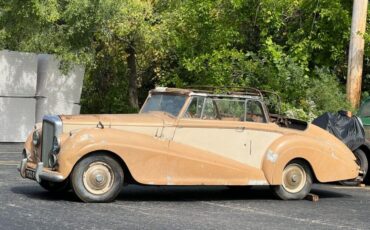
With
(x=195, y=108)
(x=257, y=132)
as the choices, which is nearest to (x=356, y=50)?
(x=257, y=132)

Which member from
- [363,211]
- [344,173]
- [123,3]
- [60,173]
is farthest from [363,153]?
[123,3]

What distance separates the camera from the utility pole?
18672 mm

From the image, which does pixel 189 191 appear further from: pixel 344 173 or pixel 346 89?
pixel 346 89

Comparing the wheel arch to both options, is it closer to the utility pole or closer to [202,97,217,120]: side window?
[202,97,217,120]: side window

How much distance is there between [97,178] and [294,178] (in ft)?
10.6

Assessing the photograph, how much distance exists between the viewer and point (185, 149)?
407 inches

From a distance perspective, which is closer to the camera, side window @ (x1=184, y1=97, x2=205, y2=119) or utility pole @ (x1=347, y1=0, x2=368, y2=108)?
side window @ (x1=184, y1=97, x2=205, y2=119)

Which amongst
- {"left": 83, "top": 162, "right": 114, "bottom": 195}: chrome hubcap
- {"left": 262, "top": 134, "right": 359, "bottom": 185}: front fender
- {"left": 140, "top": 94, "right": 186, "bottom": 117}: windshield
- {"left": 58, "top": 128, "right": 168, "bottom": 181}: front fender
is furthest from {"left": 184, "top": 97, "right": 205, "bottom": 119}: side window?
{"left": 83, "top": 162, "right": 114, "bottom": 195}: chrome hubcap

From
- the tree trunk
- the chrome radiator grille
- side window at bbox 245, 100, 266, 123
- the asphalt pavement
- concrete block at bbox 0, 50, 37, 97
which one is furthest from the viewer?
the tree trunk

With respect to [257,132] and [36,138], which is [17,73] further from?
[257,132]

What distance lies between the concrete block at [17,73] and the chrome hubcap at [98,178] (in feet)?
44.2

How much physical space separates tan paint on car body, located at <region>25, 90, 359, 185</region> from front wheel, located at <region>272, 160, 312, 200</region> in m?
0.16

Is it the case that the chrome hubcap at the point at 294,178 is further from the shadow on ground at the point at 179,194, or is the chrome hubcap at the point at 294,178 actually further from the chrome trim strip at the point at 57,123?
the chrome trim strip at the point at 57,123

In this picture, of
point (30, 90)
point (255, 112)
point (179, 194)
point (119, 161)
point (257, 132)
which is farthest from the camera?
point (30, 90)
